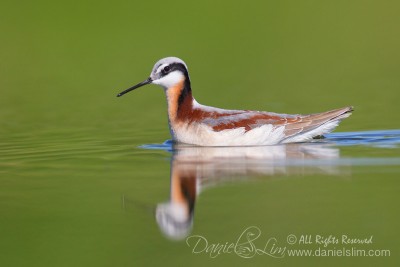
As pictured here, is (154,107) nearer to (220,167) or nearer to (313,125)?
(313,125)

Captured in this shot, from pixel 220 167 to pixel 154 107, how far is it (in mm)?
7449

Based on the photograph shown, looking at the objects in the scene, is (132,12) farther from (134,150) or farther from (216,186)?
(216,186)

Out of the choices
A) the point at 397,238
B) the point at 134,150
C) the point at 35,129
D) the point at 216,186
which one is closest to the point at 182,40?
the point at 35,129

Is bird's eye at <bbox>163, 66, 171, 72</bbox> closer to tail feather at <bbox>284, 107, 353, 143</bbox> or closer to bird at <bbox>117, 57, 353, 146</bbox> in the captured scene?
bird at <bbox>117, 57, 353, 146</bbox>

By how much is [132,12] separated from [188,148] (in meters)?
14.0

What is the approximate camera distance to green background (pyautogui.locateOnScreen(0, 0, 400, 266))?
363 inches

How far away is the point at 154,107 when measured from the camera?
19.1 m

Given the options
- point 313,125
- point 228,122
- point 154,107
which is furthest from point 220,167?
point 154,107

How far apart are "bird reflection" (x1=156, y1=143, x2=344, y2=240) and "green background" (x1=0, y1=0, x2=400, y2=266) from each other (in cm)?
19

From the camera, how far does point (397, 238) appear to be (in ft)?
28.9
